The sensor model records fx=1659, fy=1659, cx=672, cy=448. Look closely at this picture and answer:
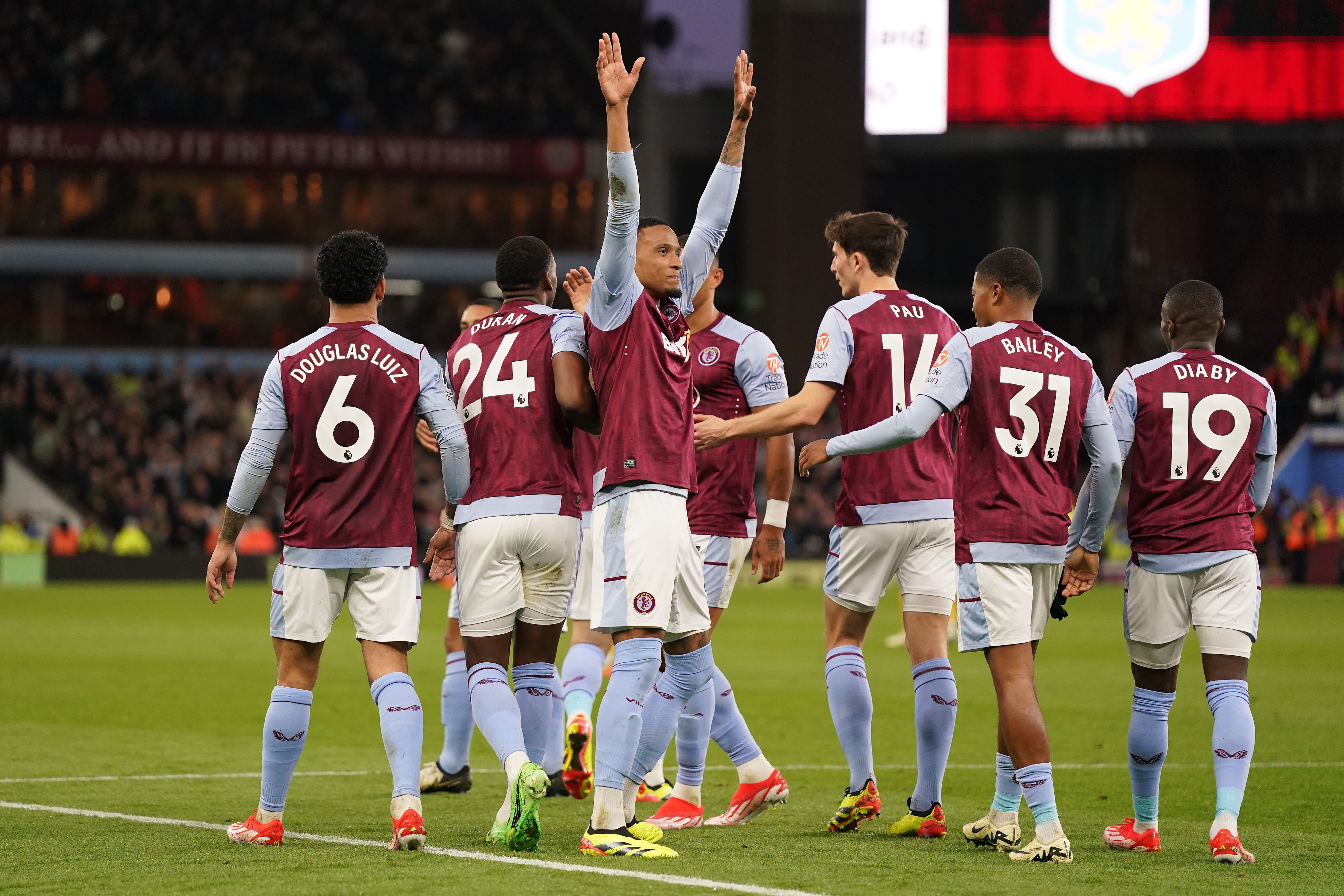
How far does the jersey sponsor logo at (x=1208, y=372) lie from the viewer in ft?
21.6

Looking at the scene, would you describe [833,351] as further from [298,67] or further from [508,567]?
[298,67]

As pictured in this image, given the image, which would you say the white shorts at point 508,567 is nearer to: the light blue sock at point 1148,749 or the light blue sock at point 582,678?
the light blue sock at point 582,678

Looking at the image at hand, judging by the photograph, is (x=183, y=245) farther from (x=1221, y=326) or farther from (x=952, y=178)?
(x=1221, y=326)

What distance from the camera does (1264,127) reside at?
2792 centimetres

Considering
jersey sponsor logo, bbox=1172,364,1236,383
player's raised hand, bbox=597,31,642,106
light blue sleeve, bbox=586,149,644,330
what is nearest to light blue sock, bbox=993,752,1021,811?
jersey sponsor logo, bbox=1172,364,1236,383

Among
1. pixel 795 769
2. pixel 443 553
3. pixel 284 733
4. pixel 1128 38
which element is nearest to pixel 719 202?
pixel 443 553

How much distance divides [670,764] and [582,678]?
1725mm

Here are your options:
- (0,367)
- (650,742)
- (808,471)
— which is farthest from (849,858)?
(0,367)

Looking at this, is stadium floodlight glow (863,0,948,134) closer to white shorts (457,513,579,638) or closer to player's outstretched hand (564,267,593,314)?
player's outstretched hand (564,267,593,314)

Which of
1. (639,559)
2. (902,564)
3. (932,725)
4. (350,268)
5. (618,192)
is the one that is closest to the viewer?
(618,192)

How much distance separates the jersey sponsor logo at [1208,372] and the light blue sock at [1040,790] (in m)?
1.64

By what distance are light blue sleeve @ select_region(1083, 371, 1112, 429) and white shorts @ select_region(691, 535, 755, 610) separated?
5.74ft

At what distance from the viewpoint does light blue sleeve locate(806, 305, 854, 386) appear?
6918mm

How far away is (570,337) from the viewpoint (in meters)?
6.38
